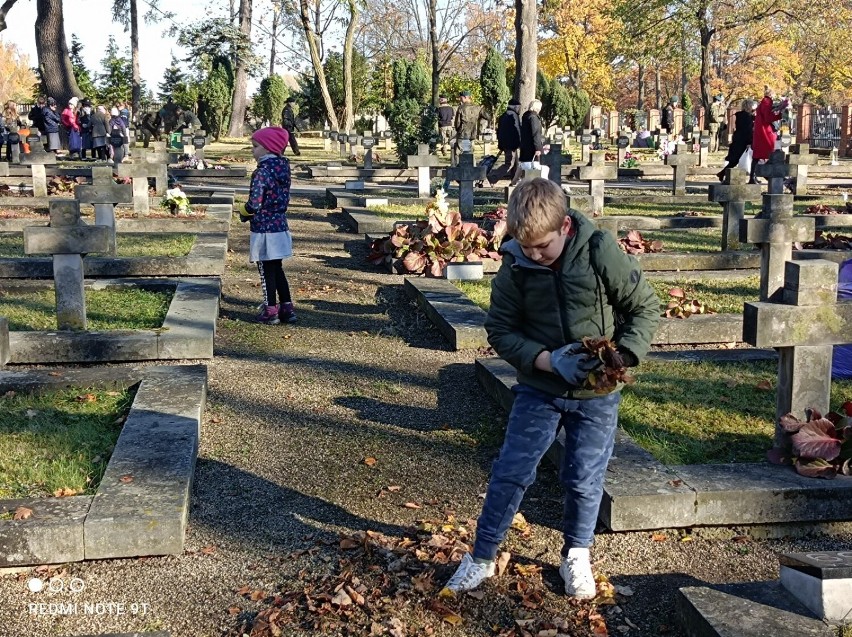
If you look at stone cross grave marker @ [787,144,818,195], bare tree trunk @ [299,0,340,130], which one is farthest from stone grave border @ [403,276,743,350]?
bare tree trunk @ [299,0,340,130]

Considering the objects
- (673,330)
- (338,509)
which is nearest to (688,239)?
(673,330)

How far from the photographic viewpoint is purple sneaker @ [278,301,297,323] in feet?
27.5

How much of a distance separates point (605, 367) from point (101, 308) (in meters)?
6.05

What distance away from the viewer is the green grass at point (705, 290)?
28.4 ft

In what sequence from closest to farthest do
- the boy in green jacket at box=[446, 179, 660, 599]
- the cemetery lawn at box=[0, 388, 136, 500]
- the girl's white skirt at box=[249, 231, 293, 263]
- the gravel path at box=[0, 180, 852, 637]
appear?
1. the boy in green jacket at box=[446, 179, 660, 599]
2. the gravel path at box=[0, 180, 852, 637]
3. the cemetery lawn at box=[0, 388, 136, 500]
4. the girl's white skirt at box=[249, 231, 293, 263]

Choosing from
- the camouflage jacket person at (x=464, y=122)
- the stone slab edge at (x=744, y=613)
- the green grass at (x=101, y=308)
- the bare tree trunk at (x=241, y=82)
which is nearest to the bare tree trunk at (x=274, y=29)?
the bare tree trunk at (x=241, y=82)

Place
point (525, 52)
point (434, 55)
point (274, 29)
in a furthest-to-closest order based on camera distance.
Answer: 1. point (274, 29)
2. point (434, 55)
3. point (525, 52)

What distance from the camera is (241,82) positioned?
43844 millimetres

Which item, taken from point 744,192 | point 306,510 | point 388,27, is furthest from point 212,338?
point 388,27

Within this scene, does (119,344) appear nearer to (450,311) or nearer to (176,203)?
(450,311)

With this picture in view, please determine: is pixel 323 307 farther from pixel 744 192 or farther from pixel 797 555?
pixel 797 555

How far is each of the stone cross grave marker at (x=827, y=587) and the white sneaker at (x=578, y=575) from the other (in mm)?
704

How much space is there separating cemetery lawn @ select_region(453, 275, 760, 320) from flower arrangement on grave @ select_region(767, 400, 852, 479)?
3798 millimetres

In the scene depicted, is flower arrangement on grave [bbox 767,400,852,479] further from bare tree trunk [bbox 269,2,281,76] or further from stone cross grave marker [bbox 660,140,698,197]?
bare tree trunk [bbox 269,2,281,76]
